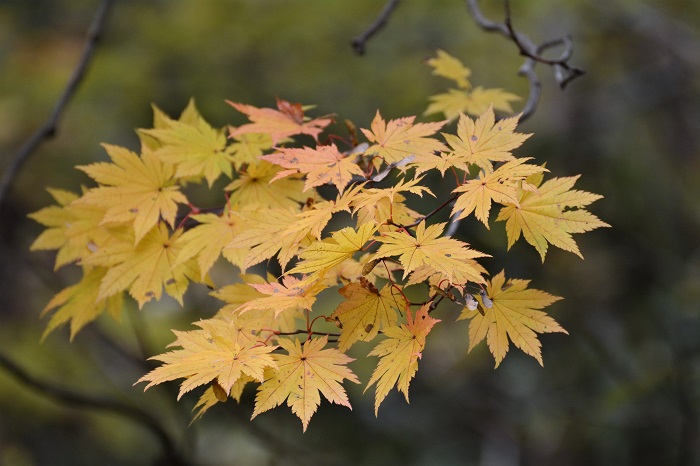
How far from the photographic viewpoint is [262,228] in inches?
56.0

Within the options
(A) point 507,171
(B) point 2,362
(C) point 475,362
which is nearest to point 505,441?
(C) point 475,362

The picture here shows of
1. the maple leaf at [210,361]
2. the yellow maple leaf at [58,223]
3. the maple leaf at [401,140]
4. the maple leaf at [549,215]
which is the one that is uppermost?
the maple leaf at [549,215]

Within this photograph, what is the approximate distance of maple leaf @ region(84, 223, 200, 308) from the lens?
1.60 m

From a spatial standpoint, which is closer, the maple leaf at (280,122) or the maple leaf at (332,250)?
the maple leaf at (332,250)

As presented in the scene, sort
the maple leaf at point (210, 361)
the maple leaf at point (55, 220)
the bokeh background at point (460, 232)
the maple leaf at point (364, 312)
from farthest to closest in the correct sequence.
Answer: the bokeh background at point (460, 232)
the maple leaf at point (55, 220)
the maple leaf at point (364, 312)
the maple leaf at point (210, 361)

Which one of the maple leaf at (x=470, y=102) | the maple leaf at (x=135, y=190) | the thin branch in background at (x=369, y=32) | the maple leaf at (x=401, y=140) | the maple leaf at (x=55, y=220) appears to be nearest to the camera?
the maple leaf at (x=401, y=140)

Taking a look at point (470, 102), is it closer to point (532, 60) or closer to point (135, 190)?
point (532, 60)

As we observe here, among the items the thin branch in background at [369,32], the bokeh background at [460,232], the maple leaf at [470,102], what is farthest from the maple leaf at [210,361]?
the bokeh background at [460,232]

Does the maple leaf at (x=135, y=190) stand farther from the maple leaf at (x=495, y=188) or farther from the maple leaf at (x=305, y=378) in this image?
the maple leaf at (x=495, y=188)

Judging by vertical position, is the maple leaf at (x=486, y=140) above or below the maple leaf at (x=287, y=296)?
above

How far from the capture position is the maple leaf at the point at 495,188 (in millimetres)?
1320

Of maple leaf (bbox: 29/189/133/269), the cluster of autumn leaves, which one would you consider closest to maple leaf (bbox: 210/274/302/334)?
the cluster of autumn leaves

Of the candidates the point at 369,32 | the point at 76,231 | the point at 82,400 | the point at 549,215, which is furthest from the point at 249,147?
the point at 82,400

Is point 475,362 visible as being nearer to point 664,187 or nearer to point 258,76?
point 664,187
